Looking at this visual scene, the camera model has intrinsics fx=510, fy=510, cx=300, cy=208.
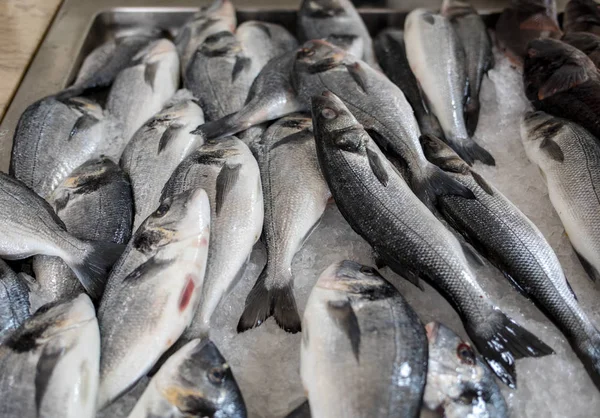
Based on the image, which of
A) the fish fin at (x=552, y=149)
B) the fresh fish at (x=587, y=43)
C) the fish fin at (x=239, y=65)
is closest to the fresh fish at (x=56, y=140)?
the fish fin at (x=239, y=65)

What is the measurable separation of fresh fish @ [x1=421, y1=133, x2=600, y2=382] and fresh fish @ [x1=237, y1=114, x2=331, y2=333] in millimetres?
444

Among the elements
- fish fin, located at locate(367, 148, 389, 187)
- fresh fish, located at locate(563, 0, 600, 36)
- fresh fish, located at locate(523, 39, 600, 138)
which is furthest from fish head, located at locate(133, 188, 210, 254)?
fresh fish, located at locate(563, 0, 600, 36)

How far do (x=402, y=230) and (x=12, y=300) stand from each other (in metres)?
1.15

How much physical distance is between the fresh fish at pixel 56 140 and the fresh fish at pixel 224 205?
0.51 meters

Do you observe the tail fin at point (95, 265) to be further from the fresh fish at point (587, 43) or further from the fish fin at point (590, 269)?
the fresh fish at point (587, 43)

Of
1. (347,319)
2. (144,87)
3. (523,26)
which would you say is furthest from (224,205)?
(523,26)

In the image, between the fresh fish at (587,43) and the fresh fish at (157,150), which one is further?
the fresh fish at (587,43)

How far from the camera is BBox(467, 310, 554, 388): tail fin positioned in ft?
4.27

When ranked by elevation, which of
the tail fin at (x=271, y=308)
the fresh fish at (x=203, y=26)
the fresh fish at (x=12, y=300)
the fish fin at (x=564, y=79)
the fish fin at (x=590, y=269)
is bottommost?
the fish fin at (x=590, y=269)

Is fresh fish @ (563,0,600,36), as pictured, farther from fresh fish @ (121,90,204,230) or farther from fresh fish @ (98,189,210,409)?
fresh fish @ (98,189,210,409)

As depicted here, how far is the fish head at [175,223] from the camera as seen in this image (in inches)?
56.7

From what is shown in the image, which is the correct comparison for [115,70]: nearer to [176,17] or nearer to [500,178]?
[176,17]

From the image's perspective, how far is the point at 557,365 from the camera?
1.40 m

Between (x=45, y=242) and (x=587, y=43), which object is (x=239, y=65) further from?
(x=587, y=43)
